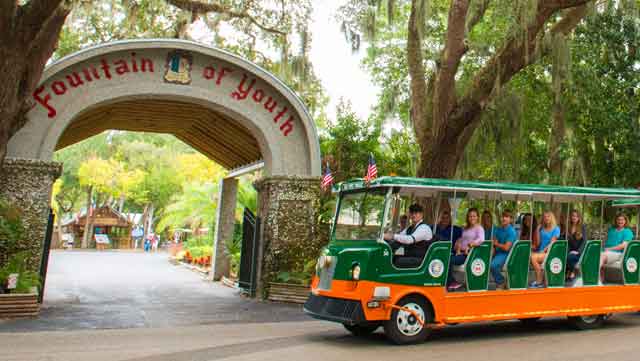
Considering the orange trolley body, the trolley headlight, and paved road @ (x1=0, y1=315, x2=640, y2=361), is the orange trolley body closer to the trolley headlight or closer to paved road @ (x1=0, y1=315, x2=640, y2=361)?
the trolley headlight

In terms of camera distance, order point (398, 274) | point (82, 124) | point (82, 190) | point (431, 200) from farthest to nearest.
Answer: point (82, 190) → point (82, 124) → point (431, 200) → point (398, 274)

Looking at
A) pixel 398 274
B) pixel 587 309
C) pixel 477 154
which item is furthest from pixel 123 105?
pixel 587 309

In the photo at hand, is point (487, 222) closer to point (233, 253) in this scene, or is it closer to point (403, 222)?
point (403, 222)

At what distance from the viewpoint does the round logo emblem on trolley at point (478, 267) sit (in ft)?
29.6

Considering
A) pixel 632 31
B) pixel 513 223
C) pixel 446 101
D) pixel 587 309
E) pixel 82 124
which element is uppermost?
pixel 632 31

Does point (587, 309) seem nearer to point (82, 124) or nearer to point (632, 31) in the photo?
point (632, 31)

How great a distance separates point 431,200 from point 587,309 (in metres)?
3.35

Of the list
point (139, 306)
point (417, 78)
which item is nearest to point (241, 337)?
point (139, 306)

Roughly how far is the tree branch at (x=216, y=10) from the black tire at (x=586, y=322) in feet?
39.5

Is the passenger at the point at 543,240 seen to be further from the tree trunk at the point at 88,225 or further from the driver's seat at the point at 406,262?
the tree trunk at the point at 88,225

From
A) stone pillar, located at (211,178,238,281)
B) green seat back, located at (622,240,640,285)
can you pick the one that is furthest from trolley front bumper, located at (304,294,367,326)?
stone pillar, located at (211,178,238,281)

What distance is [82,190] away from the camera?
2052 inches

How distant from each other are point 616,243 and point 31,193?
1128 centimetres

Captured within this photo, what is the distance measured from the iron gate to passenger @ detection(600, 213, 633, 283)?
7.43 m
